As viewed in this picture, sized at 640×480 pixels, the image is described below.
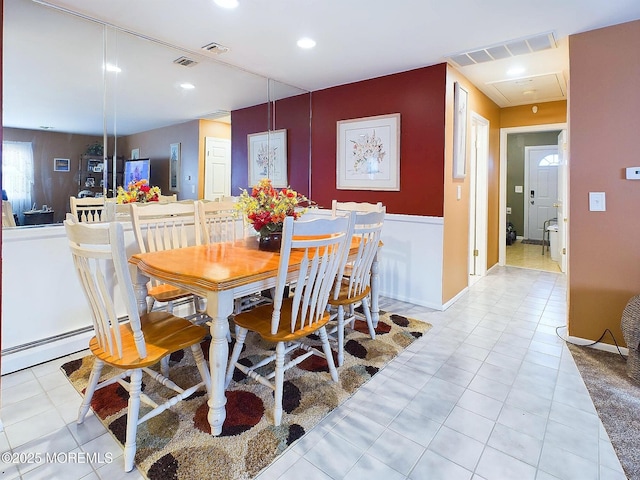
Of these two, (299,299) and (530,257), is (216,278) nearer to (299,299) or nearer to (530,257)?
(299,299)

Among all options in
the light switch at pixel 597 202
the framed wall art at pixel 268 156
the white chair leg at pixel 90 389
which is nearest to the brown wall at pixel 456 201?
the light switch at pixel 597 202

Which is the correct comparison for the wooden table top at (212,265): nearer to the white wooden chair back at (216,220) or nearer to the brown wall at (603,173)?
the white wooden chair back at (216,220)

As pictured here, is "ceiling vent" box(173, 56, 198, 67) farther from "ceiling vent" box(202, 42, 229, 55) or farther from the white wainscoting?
the white wainscoting

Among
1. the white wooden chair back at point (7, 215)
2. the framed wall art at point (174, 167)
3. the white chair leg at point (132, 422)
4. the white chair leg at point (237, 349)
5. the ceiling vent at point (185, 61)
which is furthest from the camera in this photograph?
the framed wall art at point (174, 167)

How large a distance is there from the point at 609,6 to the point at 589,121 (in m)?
0.72

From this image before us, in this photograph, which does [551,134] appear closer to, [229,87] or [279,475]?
[229,87]

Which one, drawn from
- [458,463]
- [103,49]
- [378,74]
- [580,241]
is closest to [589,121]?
[580,241]

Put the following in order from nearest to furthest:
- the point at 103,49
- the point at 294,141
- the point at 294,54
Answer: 1. the point at 103,49
2. the point at 294,54
3. the point at 294,141

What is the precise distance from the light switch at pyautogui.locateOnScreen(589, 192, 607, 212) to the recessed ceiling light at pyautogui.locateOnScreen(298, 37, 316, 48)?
241cm

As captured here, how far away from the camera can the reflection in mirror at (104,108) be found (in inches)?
89.2

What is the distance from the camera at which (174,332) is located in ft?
5.70

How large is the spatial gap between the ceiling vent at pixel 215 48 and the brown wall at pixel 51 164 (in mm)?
1158

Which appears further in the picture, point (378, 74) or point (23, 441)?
point (378, 74)

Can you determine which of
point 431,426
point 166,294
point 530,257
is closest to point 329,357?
point 431,426
